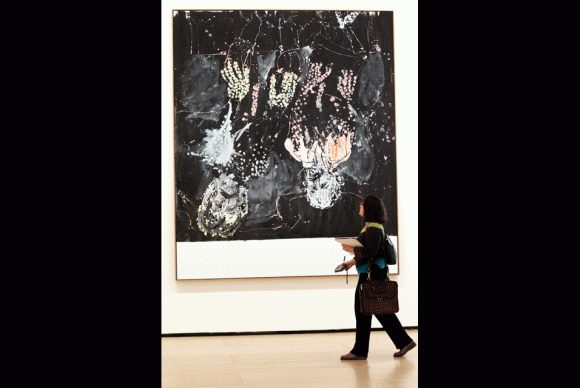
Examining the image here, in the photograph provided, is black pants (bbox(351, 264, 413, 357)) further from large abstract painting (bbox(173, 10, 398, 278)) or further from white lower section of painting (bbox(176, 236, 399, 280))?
large abstract painting (bbox(173, 10, 398, 278))

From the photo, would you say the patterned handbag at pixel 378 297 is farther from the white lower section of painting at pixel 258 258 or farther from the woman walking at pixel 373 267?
the white lower section of painting at pixel 258 258

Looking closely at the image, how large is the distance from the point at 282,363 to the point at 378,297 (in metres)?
1.10

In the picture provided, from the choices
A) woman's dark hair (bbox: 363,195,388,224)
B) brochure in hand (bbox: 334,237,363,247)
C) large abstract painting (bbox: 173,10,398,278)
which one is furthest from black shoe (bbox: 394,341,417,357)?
large abstract painting (bbox: 173,10,398,278)

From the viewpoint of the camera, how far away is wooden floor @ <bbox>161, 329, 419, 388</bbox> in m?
4.65

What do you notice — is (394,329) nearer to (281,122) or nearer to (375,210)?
(375,210)

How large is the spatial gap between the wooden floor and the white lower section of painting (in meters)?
0.76

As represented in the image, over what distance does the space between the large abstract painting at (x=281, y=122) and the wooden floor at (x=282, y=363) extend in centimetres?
127

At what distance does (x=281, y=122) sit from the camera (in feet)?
23.8

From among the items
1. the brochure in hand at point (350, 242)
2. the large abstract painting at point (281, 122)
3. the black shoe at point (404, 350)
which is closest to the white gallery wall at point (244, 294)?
the large abstract painting at point (281, 122)

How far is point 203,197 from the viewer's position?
23.4 feet

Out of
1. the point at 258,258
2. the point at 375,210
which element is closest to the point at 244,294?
the point at 258,258

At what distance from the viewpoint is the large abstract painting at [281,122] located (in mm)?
7156
